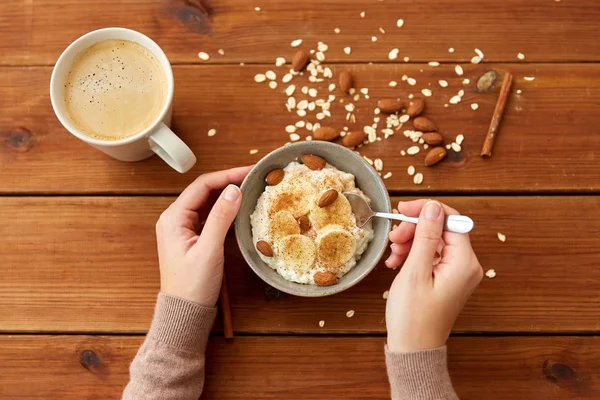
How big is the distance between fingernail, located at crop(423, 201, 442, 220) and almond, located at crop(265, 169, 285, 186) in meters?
0.23

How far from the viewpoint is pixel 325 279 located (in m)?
0.87

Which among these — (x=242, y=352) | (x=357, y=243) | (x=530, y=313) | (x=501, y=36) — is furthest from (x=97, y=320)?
(x=501, y=36)

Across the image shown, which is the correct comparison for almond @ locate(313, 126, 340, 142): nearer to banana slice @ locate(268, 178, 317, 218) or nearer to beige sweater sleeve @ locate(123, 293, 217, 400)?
banana slice @ locate(268, 178, 317, 218)

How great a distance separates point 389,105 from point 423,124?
2.7 inches

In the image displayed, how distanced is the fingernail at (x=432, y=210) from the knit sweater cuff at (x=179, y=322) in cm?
37

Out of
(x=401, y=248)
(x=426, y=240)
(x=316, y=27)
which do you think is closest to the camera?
(x=426, y=240)

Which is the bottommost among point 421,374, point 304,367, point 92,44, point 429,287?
point 304,367

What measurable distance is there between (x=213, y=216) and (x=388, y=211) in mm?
262

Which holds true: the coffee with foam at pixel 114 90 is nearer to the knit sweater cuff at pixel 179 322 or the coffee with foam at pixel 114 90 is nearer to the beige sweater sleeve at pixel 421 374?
the knit sweater cuff at pixel 179 322

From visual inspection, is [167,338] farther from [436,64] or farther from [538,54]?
[538,54]

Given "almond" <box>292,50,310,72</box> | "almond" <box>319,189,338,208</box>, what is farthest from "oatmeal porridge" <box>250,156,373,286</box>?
"almond" <box>292,50,310,72</box>

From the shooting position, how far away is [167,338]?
2.96ft

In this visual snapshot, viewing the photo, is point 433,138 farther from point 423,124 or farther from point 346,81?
point 346,81

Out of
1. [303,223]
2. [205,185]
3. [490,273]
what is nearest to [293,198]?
[303,223]
